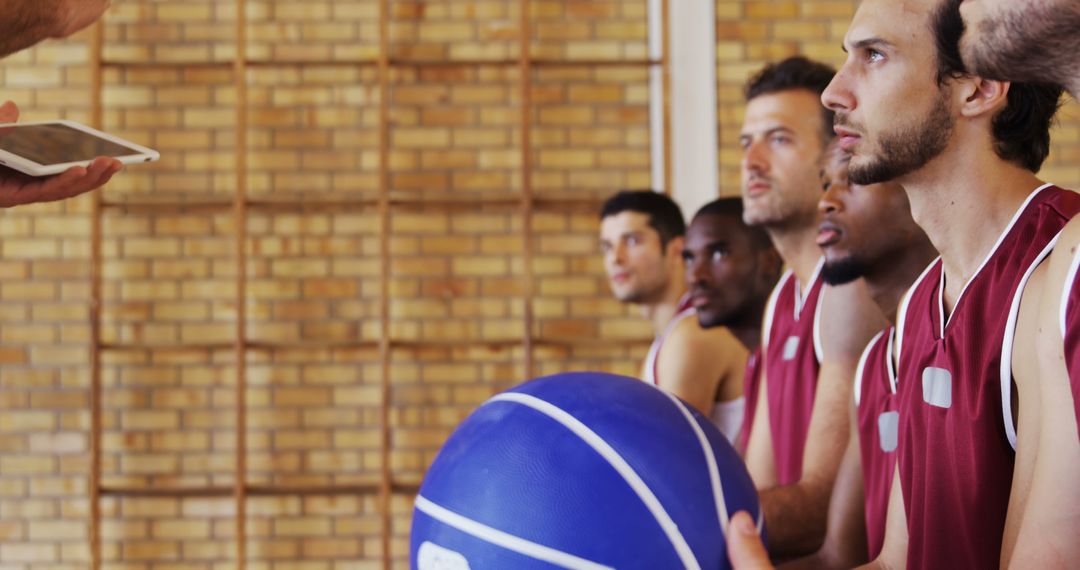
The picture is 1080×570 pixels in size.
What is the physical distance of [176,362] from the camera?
508cm

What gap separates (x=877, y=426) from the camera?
2.06 m

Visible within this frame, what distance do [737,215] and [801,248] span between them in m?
0.69

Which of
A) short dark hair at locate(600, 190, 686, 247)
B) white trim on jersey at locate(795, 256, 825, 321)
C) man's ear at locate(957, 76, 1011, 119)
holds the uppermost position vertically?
man's ear at locate(957, 76, 1011, 119)

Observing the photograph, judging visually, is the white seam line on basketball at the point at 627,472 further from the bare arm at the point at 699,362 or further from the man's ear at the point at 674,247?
the man's ear at the point at 674,247

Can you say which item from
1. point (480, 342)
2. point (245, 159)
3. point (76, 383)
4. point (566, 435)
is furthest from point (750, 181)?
point (76, 383)

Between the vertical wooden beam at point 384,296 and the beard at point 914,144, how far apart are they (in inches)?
136

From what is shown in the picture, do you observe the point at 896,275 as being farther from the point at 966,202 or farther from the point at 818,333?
the point at 966,202

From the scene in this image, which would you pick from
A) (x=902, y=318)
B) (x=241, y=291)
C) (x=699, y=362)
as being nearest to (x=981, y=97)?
(x=902, y=318)

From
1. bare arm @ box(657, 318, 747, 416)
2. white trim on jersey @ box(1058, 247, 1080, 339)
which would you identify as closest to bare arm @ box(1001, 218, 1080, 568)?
white trim on jersey @ box(1058, 247, 1080, 339)

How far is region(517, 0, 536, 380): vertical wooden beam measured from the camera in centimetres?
500

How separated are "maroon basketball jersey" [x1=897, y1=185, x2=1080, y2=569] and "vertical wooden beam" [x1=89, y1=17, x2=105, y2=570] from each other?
4.08 metres

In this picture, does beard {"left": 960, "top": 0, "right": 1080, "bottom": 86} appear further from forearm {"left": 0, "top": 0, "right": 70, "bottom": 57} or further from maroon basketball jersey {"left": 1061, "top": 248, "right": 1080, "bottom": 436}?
forearm {"left": 0, "top": 0, "right": 70, "bottom": 57}

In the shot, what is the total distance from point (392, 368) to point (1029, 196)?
380 cm

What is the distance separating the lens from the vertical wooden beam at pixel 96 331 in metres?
4.92
